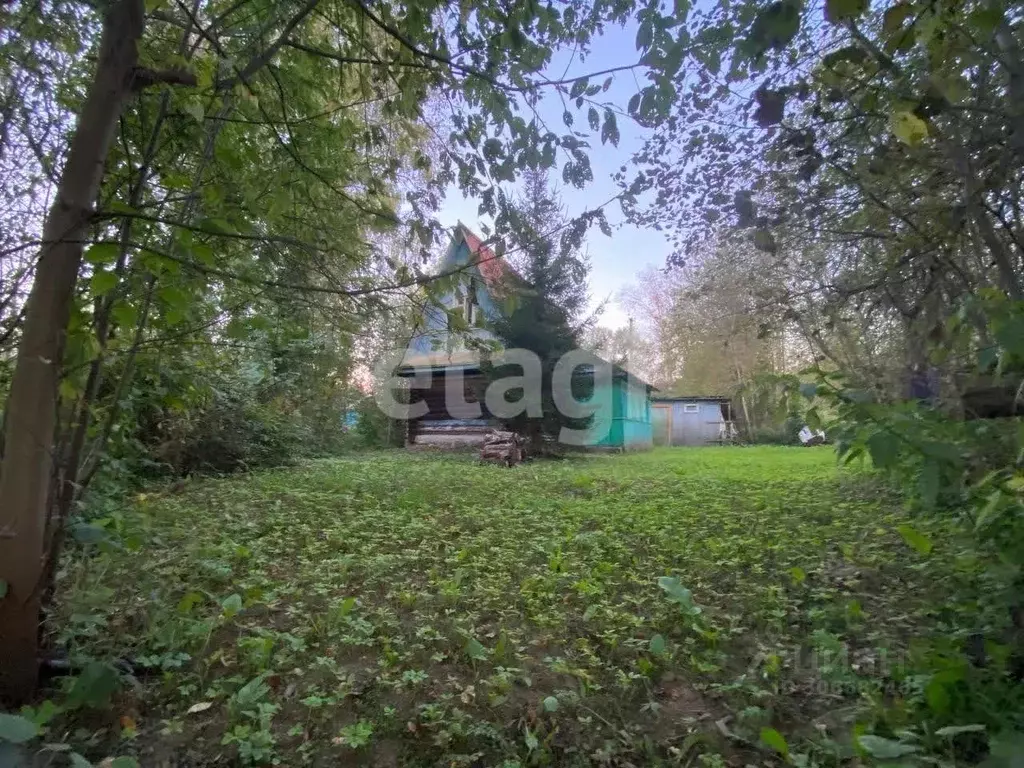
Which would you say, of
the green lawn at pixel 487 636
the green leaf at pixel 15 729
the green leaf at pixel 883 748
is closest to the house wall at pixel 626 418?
the green lawn at pixel 487 636

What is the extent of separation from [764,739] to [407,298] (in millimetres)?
1990

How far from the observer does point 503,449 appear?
1015 centimetres

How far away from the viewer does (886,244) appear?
421cm

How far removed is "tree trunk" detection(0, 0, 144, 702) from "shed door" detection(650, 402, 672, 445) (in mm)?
19766

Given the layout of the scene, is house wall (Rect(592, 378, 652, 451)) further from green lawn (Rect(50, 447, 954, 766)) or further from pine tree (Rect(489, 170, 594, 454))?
green lawn (Rect(50, 447, 954, 766))

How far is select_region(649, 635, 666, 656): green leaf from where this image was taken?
2.25 m

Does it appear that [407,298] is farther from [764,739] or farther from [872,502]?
[872,502]

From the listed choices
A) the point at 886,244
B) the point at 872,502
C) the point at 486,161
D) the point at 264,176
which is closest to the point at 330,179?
the point at 264,176

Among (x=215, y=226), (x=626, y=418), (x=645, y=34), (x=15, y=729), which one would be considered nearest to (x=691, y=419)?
(x=626, y=418)

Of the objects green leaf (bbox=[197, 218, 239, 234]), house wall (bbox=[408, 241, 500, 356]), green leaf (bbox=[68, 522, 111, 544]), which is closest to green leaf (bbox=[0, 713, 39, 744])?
green leaf (bbox=[68, 522, 111, 544])

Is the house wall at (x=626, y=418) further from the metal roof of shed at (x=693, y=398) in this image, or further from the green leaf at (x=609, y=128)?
the green leaf at (x=609, y=128)

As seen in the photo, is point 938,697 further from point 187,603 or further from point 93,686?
point 187,603

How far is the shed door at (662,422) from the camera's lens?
20.6m

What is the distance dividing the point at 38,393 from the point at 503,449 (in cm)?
856
